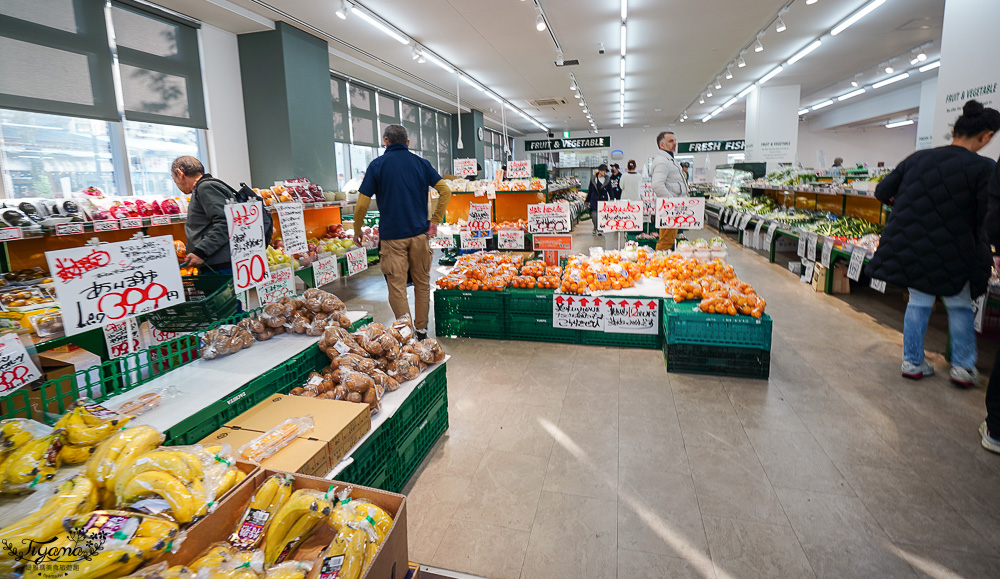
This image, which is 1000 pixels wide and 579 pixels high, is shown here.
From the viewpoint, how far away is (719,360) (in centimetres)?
391

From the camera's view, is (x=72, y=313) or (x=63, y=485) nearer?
(x=63, y=485)

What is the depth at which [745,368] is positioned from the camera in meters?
3.87

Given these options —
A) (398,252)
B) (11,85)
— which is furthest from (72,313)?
(11,85)

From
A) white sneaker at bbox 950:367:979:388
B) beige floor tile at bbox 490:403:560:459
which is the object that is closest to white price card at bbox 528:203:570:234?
beige floor tile at bbox 490:403:560:459

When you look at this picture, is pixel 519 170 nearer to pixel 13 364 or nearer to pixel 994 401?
pixel 994 401

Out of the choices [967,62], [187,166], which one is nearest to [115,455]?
[187,166]

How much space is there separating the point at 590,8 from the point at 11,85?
6.67 m

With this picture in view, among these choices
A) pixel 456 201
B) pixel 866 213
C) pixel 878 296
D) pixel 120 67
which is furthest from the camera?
pixel 456 201

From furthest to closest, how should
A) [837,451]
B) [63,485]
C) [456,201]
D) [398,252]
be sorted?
[456,201], [398,252], [837,451], [63,485]

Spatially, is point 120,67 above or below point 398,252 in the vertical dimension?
above

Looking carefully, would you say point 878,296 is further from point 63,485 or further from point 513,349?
point 63,485

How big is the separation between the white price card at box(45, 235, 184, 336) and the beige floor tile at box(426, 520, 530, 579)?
1.59 meters

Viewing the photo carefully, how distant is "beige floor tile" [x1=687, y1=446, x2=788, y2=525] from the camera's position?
91.9 inches

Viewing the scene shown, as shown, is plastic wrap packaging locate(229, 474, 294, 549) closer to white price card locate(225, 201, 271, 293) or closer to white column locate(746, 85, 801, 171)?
white price card locate(225, 201, 271, 293)
